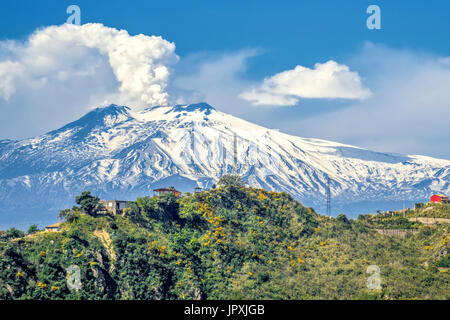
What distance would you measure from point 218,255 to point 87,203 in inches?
867

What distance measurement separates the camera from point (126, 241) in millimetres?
87375

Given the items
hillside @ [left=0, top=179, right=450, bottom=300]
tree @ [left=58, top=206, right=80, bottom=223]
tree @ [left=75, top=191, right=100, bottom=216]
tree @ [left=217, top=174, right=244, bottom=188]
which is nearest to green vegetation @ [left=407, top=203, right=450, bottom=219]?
hillside @ [left=0, top=179, right=450, bottom=300]

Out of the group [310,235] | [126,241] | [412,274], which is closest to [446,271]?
[412,274]

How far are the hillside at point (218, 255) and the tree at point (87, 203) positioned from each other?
1520 millimetres

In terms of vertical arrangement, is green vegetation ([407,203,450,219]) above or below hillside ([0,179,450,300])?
above

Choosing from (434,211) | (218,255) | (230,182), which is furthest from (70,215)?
(434,211)

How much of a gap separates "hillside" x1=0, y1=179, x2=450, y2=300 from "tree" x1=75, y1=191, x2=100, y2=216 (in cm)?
152

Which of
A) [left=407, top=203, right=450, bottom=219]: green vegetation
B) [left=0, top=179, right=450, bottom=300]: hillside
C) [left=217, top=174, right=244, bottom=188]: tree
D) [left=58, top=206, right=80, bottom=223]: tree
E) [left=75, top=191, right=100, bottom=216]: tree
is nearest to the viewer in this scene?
[left=0, top=179, right=450, bottom=300]: hillside

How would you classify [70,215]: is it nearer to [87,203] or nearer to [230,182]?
[87,203]

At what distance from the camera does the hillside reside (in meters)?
80.4

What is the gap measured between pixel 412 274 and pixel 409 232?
19.5 meters

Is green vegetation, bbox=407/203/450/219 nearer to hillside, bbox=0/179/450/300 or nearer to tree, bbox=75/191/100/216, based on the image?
hillside, bbox=0/179/450/300

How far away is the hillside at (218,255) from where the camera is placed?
80438 millimetres
